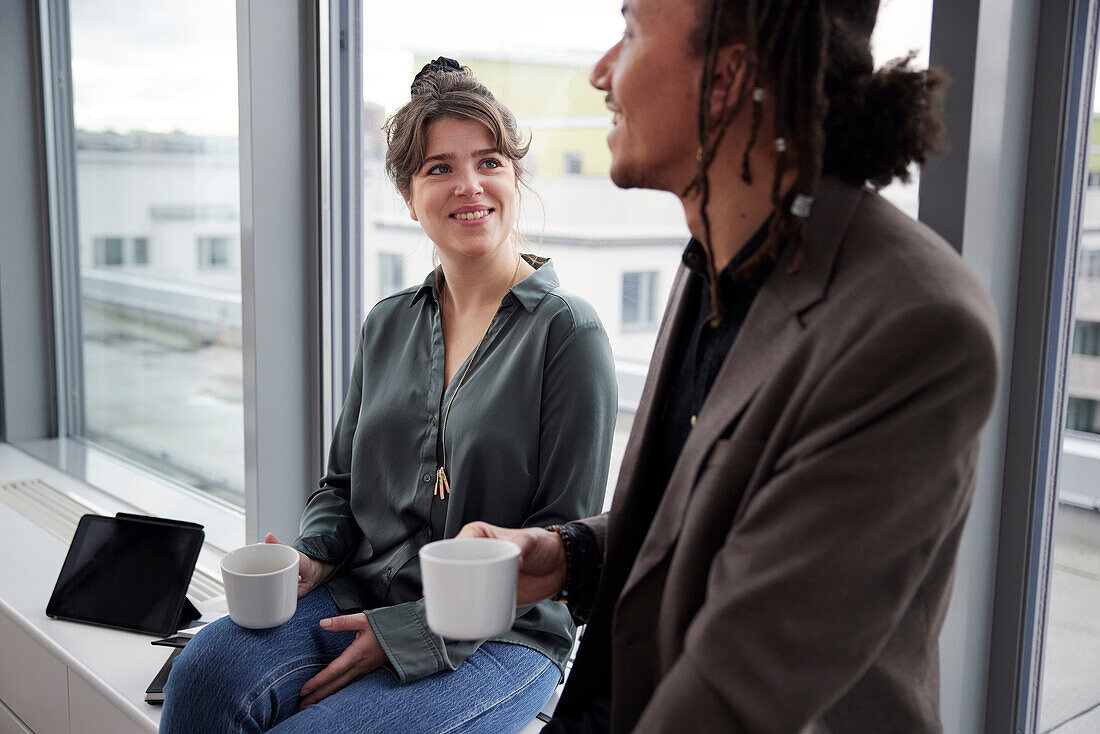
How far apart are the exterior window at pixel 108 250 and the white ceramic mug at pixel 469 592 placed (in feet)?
9.54

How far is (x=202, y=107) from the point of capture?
9.38 feet

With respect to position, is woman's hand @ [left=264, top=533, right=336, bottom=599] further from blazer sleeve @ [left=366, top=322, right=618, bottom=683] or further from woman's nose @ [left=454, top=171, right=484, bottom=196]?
woman's nose @ [left=454, top=171, right=484, bottom=196]

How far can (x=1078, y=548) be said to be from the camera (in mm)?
1339

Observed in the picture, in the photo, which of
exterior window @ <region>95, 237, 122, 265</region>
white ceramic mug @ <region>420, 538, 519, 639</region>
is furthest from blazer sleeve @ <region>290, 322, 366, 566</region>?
exterior window @ <region>95, 237, 122, 265</region>

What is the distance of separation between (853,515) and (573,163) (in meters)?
1.26

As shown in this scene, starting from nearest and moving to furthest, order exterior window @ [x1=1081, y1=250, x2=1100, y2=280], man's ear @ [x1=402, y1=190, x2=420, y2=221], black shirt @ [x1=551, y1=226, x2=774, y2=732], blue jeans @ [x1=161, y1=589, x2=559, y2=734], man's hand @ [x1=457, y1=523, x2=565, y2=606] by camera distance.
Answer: black shirt @ [x1=551, y1=226, x2=774, y2=732]
man's hand @ [x1=457, y1=523, x2=565, y2=606]
exterior window @ [x1=1081, y1=250, x2=1100, y2=280]
blue jeans @ [x1=161, y1=589, x2=559, y2=734]
man's ear @ [x1=402, y1=190, x2=420, y2=221]

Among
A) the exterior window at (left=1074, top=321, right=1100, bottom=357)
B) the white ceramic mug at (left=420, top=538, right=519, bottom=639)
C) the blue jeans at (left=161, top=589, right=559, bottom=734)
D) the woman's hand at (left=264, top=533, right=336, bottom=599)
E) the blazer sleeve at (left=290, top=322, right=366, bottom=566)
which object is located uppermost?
the exterior window at (left=1074, top=321, right=1100, bottom=357)

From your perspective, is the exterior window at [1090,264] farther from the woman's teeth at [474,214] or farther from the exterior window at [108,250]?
the exterior window at [108,250]

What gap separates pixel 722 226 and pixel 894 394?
0.94ft

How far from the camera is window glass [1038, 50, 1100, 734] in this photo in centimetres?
130

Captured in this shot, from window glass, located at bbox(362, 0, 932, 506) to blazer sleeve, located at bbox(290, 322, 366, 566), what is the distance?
479 mm

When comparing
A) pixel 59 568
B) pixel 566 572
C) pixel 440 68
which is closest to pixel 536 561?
pixel 566 572

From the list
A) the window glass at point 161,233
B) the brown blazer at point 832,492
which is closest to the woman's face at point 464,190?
the brown blazer at point 832,492

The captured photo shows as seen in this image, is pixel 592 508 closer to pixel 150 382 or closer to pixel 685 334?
pixel 685 334
